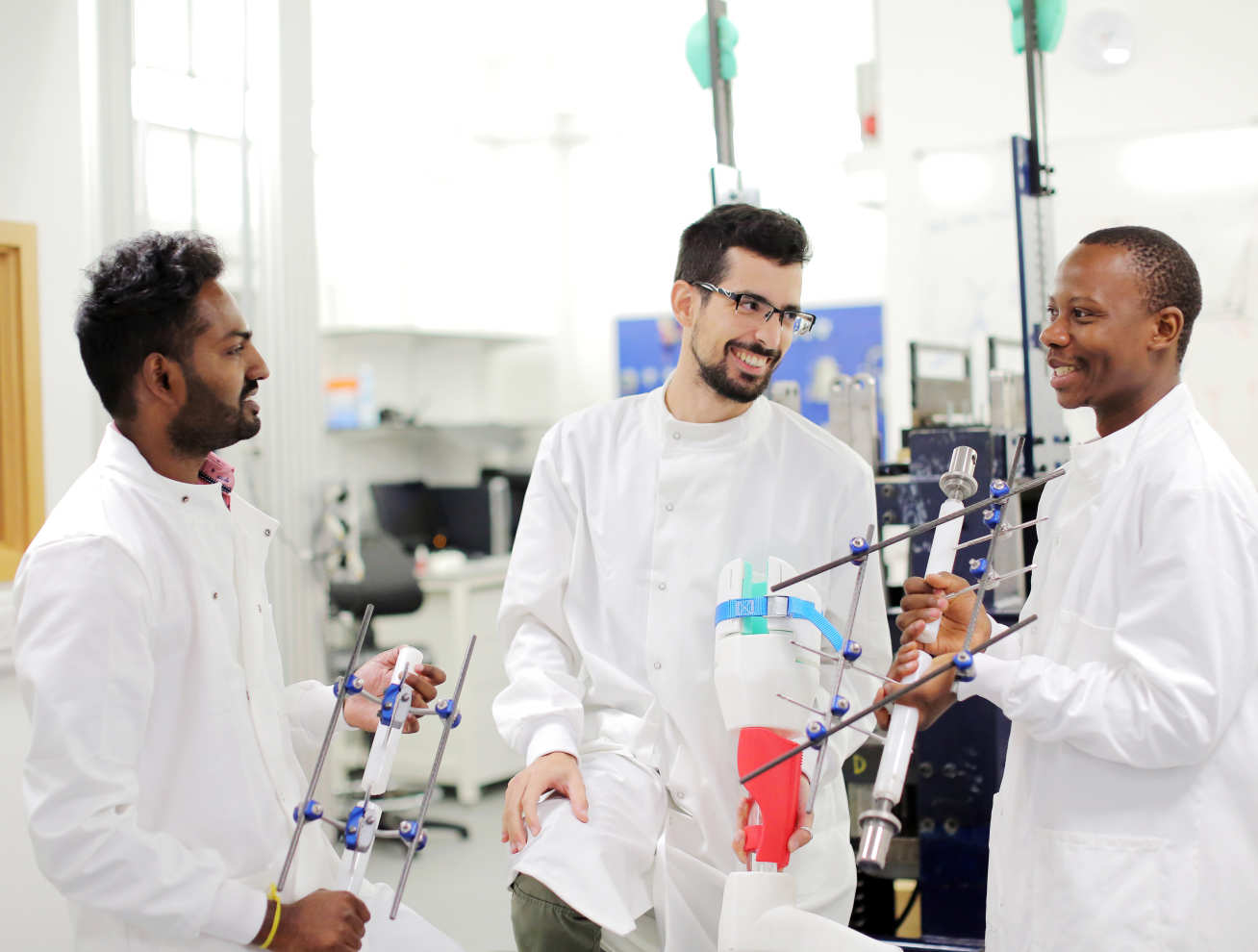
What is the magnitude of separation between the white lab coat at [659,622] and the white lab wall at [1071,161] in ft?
9.19

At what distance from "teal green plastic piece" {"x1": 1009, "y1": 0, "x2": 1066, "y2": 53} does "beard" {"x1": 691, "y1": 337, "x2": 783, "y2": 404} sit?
99 centimetres

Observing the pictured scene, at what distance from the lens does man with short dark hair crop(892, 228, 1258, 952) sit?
145cm

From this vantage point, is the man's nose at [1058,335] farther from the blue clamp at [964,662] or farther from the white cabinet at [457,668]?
the white cabinet at [457,668]

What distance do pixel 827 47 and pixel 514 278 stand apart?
2.07 meters

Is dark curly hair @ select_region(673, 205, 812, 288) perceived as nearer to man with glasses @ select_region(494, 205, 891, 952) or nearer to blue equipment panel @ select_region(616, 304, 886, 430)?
man with glasses @ select_region(494, 205, 891, 952)

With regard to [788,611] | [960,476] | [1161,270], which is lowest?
[788,611]

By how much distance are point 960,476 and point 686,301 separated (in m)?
0.69

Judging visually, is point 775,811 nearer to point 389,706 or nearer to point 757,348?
point 389,706

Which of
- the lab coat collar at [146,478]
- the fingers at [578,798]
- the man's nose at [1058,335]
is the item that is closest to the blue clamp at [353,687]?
the lab coat collar at [146,478]

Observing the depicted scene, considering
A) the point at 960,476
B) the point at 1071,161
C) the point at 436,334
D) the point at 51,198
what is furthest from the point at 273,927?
the point at 436,334

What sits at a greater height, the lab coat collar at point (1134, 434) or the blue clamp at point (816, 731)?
the lab coat collar at point (1134, 434)

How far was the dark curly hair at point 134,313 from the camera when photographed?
1.48 m

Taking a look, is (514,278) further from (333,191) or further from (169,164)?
(169,164)

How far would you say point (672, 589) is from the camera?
6.51 ft
